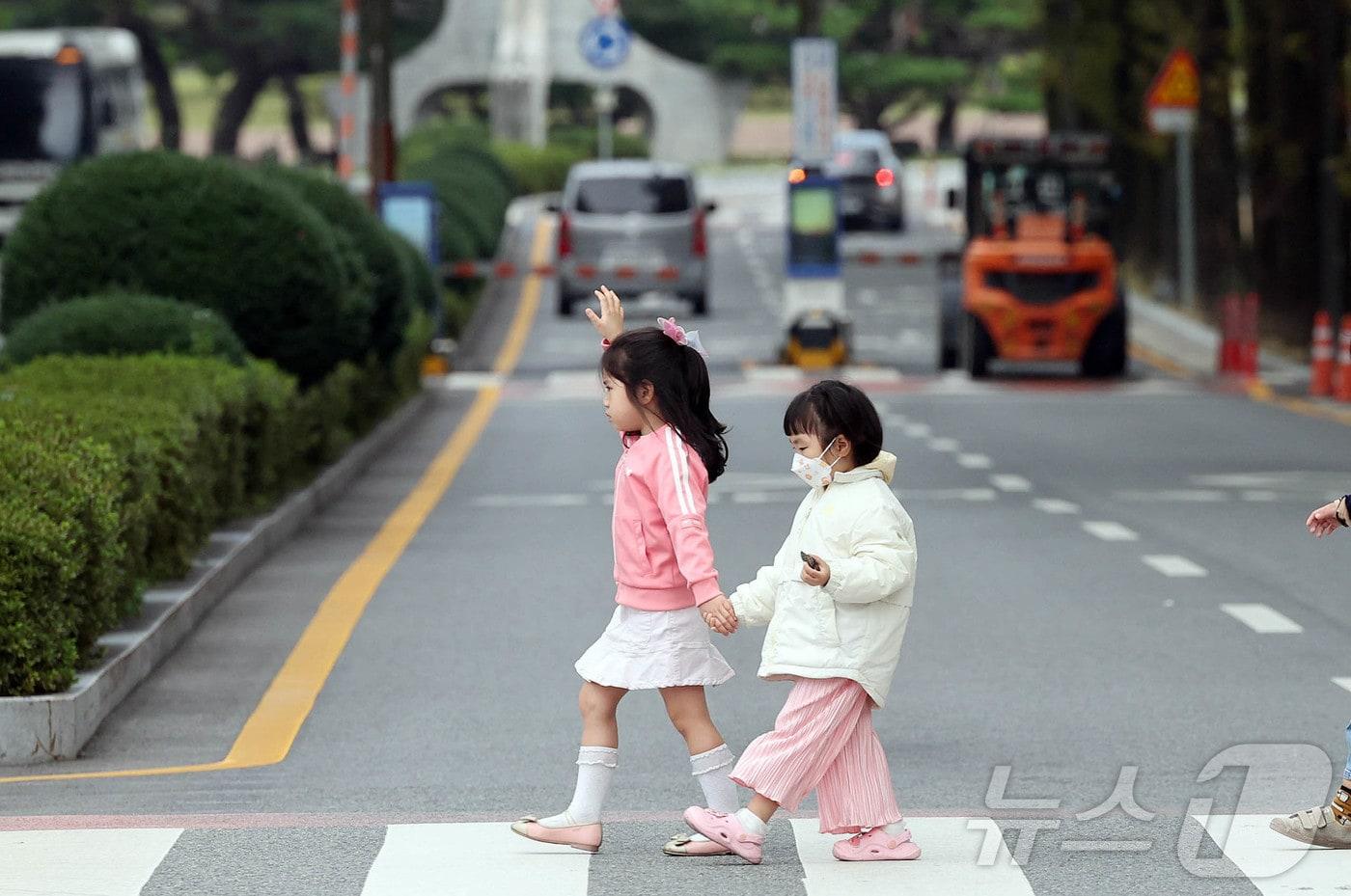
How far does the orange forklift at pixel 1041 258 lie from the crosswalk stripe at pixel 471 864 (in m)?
21.1

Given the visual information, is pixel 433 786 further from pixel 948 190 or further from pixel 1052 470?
pixel 948 190

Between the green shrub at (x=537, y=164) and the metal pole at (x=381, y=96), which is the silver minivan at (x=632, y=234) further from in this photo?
the green shrub at (x=537, y=164)

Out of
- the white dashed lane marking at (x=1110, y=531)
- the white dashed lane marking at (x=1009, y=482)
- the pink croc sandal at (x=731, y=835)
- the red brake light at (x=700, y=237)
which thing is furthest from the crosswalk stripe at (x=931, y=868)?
the red brake light at (x=700, y=237)

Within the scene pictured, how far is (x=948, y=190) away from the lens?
28.4 m

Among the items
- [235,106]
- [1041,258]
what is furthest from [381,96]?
[235,106]

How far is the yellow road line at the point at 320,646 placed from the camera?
8547 millimetres

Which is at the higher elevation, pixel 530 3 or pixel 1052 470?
pixel 530 3

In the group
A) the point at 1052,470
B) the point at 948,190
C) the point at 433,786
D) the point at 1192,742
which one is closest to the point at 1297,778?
the point at 1192,742

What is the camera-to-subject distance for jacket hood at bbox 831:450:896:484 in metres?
6.82

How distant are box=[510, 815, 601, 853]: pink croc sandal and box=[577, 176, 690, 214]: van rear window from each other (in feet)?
103

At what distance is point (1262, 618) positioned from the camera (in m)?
11.6

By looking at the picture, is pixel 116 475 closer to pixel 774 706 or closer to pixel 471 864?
pixel 774 706

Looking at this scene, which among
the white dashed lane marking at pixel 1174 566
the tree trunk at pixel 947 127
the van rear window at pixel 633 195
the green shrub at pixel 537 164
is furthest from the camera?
the tree trunk at pixel 947 127

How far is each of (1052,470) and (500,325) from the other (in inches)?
793
